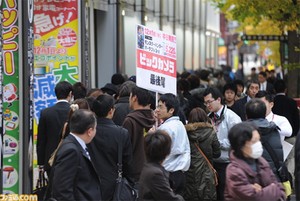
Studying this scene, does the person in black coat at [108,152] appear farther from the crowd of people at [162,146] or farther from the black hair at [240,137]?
the black hair at [240,137]

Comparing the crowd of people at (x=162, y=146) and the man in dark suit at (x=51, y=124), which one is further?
the man in dark suit at (x=51, y=124)

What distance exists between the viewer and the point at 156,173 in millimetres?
7039

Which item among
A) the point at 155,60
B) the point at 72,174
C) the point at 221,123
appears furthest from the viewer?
the point at 221,123

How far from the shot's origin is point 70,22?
14531mm

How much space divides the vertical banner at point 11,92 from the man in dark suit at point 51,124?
2.20ft

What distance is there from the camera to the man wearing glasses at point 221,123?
10.9 metres

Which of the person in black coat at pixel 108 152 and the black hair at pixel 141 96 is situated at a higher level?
the black hair at pixel 141 96

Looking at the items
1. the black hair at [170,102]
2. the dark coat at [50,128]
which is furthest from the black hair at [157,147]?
the dark coat at [50,128]

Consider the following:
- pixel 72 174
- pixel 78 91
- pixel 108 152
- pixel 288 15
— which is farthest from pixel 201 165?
pixel 288 15

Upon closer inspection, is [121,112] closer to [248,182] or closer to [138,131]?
[138,131]

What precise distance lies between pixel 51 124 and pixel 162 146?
3.64 metres

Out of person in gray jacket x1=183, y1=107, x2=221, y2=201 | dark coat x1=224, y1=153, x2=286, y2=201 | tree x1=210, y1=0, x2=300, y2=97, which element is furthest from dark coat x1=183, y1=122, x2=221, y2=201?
tree x1=210, y1=0, x2=300, y2=97

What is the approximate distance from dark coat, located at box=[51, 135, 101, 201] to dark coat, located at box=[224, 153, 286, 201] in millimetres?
1314

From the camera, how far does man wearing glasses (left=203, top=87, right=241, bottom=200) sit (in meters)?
10.9
